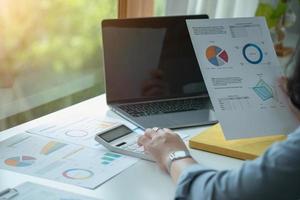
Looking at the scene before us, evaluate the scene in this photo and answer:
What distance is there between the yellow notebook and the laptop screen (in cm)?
34

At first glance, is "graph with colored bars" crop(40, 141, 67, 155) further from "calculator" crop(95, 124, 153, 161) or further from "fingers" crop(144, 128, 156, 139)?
"fingers" crop(144, 128, 156, 139)

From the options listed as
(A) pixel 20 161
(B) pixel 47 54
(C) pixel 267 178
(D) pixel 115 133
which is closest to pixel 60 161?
(A) pixel 20 161

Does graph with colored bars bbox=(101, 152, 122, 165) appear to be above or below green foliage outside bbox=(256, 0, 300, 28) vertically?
below

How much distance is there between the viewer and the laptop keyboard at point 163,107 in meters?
1.63

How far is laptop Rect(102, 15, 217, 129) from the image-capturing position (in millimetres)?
1647

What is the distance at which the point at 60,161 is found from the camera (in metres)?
1.26

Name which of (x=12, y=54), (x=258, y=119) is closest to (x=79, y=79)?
(x=12, y=54)

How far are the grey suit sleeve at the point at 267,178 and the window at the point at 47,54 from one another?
0.96 meters

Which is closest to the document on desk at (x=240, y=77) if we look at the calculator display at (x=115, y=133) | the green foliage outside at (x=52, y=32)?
the calculator display at (x=115, y=133)

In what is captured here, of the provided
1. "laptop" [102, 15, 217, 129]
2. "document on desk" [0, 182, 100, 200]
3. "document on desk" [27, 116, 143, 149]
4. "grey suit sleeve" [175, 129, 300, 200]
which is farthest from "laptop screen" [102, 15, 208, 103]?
"grey suit sleeve" [175, 129, 300, 200]

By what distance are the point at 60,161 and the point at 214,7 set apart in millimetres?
1467

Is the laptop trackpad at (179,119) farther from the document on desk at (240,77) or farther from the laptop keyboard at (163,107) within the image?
the document on desk at (240,77)

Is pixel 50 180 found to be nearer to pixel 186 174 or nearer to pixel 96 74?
pixel 186 174

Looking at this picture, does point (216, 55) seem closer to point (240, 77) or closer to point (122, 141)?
point (240, 77)
